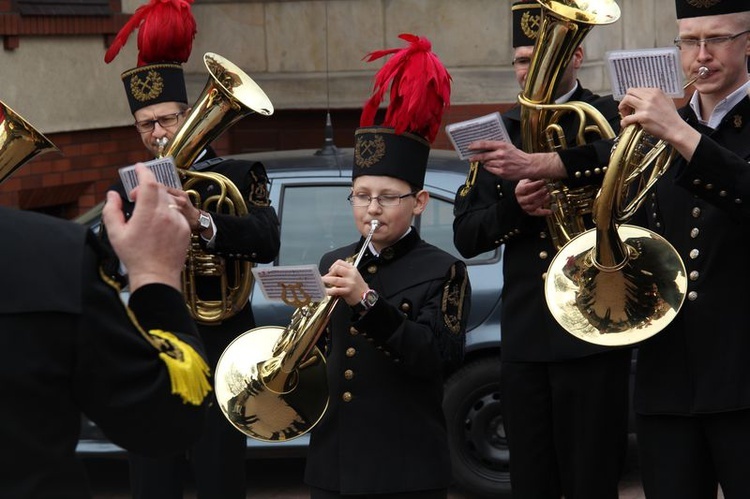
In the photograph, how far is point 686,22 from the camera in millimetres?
4582

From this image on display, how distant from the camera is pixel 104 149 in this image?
35.8ft

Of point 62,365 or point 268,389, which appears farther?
point 268,389

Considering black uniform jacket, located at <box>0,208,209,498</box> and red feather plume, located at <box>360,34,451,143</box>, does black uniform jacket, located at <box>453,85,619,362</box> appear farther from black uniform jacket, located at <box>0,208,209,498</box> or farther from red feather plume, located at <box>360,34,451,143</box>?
black uniform jacket, located at <box>0,208,209,498</box>

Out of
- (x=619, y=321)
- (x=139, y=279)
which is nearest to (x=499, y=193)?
(x=619, y=321)

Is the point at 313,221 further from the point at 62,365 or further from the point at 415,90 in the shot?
the point at 62,365

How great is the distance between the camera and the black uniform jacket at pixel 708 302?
14.6 ft

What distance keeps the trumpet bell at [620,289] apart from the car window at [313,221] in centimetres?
270

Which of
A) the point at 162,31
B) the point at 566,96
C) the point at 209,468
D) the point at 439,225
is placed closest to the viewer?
the point at 566,96

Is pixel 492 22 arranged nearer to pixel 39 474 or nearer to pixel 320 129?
pixel 320 129

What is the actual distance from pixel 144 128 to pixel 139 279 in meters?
2.62

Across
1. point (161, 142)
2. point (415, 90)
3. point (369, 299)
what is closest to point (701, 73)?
point (415, 90)

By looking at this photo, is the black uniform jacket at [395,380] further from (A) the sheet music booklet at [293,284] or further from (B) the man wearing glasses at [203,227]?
(B) the man wearing glasses at [203,227]

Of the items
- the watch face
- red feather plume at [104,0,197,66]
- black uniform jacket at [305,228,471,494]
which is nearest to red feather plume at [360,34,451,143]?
black uniform jacket at [305,228,471,494]

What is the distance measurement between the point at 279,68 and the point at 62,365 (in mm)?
9222
